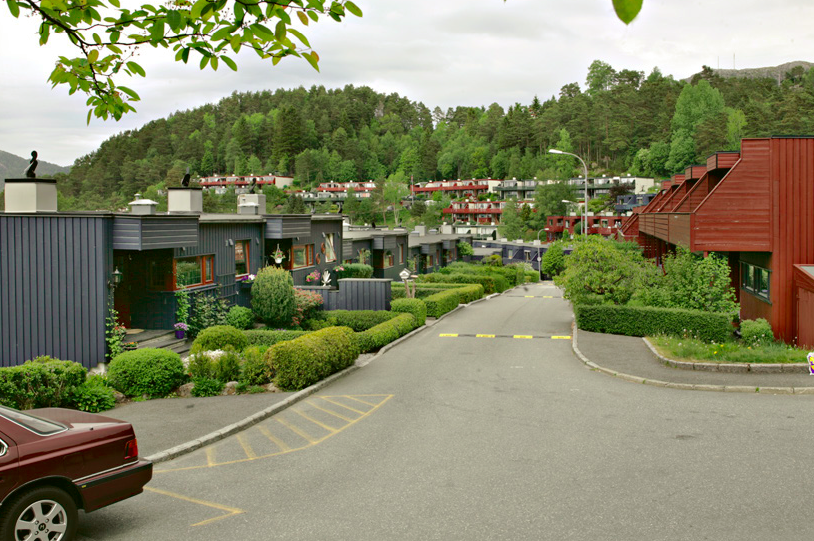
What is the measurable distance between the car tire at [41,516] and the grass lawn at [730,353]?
48.7 ft

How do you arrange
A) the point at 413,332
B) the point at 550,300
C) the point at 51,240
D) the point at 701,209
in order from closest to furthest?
the point at 51,240 → the point at 701,209 → the point at 413,332 → the point at 550,300

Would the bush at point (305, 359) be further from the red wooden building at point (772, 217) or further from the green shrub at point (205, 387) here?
the red wooden building at point (772, 217)

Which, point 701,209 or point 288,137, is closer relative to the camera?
point 701,209

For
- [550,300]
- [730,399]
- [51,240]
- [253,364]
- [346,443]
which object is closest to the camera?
[346,443]

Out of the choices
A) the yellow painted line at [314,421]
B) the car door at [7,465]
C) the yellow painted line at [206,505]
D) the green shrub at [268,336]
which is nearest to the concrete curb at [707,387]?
the yellow painted line at [314,421]

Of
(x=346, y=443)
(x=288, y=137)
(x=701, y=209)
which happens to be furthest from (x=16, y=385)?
(x=288, y=137)

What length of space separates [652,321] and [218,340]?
1380 centimetres

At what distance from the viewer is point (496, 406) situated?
1360 centimetres

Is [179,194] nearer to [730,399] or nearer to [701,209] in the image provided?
[701,209]

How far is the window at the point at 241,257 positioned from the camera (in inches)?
1030

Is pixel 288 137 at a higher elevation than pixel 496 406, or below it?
higher

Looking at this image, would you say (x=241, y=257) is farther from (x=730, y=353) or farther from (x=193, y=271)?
(x=730, y=353)

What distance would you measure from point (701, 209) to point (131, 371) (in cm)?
1707

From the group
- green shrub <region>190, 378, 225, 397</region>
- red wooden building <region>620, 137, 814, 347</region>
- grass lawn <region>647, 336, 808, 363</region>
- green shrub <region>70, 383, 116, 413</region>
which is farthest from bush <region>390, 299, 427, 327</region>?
green shrub <region>70, 383, 116, 413</region>
